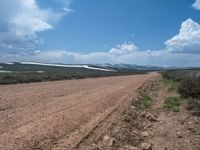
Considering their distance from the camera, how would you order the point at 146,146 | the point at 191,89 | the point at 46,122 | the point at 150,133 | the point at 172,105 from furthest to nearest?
the point at 191,89 → the point at 172,105 → the point at 46,122 → the point at 150,133 → the point at 146,146

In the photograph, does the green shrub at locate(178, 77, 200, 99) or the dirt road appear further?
the green shrub at locate(178, 77, 200, 99)

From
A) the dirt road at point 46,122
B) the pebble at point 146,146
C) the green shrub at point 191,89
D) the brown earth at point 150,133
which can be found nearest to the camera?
the dirt road at point 46,122

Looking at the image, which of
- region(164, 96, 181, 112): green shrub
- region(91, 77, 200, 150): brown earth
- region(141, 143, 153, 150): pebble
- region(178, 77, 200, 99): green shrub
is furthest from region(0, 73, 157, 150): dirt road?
region(178, 77, 200, 99): green shrub

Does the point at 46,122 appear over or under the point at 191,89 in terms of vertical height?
under

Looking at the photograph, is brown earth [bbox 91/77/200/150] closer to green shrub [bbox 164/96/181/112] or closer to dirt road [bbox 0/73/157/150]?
dirt road [bbox 0/73/157/150]

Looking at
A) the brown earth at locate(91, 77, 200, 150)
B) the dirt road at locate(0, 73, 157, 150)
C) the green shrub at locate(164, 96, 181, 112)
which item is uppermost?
the dirt road at locate(0, 73, 157, 150)

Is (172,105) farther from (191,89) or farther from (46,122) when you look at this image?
(46,122)

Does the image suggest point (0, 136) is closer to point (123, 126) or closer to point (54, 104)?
point (123, 126)

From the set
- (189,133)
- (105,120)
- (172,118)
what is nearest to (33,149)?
(105,120)

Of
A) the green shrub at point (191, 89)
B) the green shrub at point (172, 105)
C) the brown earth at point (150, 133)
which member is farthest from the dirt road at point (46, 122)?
the green shrub at point (191, 89)

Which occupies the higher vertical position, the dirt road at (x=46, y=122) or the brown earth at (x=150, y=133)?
the dirt road at (x=46, y=122)

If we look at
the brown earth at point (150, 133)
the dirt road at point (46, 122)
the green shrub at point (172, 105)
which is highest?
the dirt road at point (46, 122)

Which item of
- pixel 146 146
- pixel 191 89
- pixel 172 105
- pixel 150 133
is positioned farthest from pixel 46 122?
pixel 191 89

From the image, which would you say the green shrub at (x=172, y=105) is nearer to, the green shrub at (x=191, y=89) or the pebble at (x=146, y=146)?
the green shrub at (x=191, y=89)
